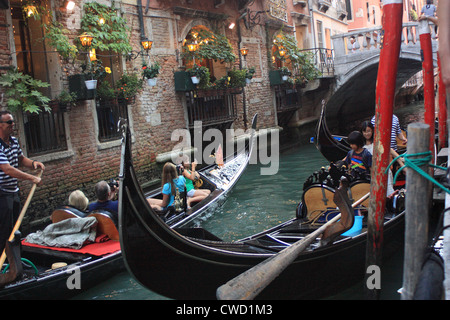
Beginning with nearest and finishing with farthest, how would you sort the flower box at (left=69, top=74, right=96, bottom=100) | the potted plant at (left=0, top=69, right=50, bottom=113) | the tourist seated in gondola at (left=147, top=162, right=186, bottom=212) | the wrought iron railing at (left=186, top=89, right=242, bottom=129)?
the tourist seated in gondola at (left=147, top=162, right=186, bottom=212) → the potted plant at (left=0, top=69, right=50, bottom=113) → the flower box at (left=69, top=74, right=96, bottom=100) → the wrought iron railing at (left=186, top=89, right=242, bottom=129)

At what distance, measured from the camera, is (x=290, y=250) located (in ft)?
6.94

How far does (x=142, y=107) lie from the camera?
6352 millimetres

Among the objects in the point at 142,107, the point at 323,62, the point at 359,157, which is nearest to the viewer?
the point at 359,157

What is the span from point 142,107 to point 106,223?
3290 millimetres

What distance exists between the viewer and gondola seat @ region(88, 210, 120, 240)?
3.26m

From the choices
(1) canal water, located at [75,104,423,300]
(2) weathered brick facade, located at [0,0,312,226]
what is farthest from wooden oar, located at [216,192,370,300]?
(2) weathered brick facade, located at [0,0,312,226]

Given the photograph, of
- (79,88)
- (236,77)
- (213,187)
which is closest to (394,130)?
(213,187)

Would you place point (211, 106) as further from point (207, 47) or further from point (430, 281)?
point (430, 281)

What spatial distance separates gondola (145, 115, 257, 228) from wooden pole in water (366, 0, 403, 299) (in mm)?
2034

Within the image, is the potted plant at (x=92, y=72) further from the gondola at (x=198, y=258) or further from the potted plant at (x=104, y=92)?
the gondola at (x=198, y=258)

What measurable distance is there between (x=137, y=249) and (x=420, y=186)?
4.21 feet

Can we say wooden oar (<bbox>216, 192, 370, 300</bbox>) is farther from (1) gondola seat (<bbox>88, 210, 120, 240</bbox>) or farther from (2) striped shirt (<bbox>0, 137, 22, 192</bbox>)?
(2) striped shirt (<bbox>0, 137, 22, 192</bbox>)
